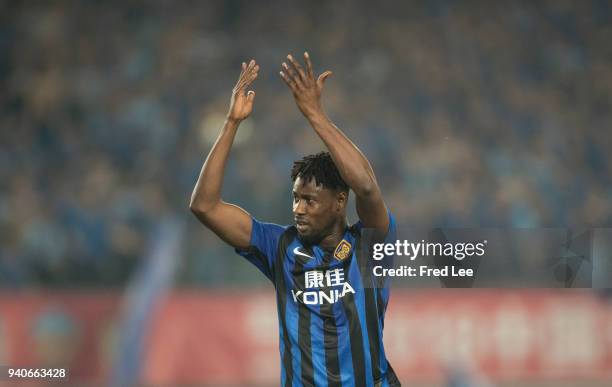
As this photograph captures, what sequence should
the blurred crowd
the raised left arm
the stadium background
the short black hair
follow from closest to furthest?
the raised left arm, the short black hair, the stadium background, the blurred crowd

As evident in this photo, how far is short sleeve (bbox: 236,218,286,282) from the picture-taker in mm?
3533

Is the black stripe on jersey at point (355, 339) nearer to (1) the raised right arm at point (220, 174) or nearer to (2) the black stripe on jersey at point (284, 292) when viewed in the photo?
(2) the black stripe on jersey at point (284, 292)

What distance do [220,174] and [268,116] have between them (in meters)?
5.75

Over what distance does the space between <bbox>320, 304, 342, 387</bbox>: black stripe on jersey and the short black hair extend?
470mm

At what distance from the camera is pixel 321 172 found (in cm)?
341

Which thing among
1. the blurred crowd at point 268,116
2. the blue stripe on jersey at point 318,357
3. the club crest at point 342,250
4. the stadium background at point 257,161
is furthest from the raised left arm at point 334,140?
the blurred crowd at point 268,116

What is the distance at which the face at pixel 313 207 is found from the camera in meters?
3.37

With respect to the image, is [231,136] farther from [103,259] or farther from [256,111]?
[256,111]

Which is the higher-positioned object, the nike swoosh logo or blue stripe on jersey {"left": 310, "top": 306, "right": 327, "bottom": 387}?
the nike swoosh logo

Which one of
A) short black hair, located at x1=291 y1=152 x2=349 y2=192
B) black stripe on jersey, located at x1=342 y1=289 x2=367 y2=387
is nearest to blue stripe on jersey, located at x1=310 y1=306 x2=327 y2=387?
black stripe on jersey, located at x1=342 y1=289 x2=367 y2=387

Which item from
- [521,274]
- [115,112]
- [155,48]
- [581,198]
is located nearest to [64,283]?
[115,112]

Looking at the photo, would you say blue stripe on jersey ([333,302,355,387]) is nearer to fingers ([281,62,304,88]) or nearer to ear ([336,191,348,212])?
ear ([336,191,348,212])

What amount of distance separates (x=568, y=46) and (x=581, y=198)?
7.27 feet

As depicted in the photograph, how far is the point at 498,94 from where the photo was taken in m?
9.84
